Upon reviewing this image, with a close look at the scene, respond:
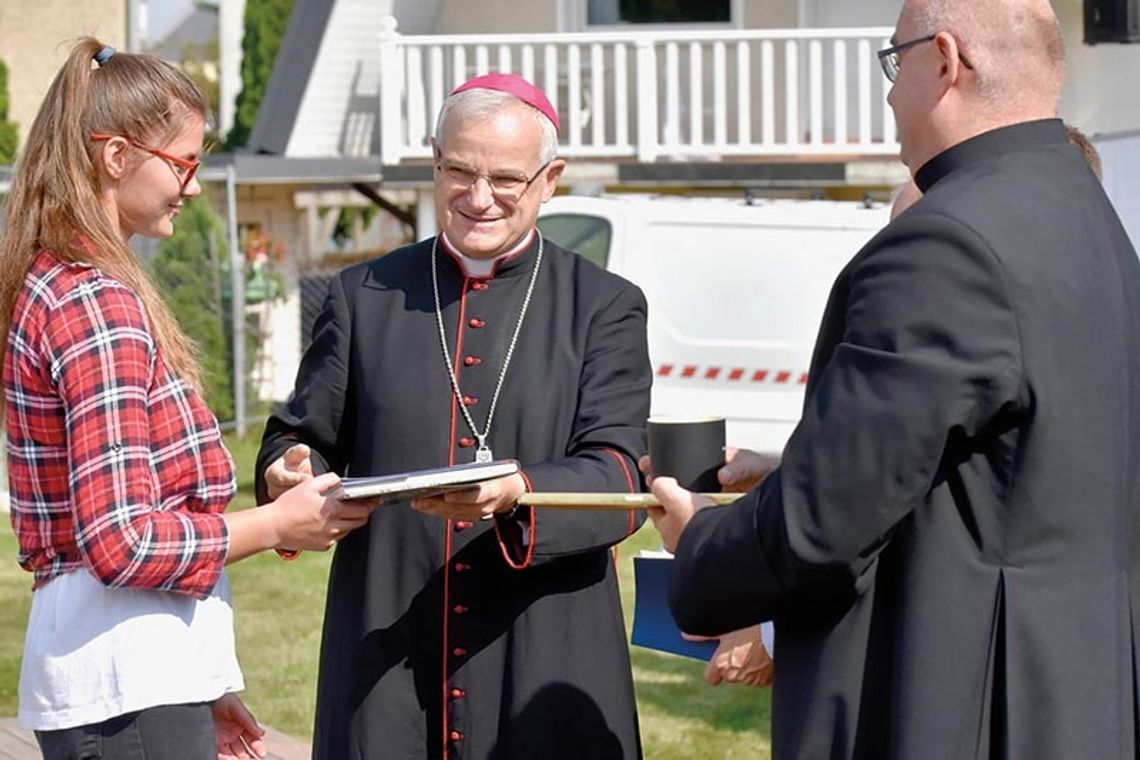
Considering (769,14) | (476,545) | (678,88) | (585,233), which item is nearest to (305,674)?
(585,233)

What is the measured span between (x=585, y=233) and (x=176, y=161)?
8021 millimetres

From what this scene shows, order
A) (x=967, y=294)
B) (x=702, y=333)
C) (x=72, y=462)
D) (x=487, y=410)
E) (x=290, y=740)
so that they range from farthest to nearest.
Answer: (x=702, y=333)
(x=290, y=740)
(x=487, y=410)
(x=72, y=462)
(x=967, y=294)

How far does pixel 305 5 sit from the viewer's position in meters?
19.0

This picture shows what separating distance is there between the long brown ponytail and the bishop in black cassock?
65 centimetres

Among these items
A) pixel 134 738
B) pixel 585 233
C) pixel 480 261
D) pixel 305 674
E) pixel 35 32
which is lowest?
pixel 305 674

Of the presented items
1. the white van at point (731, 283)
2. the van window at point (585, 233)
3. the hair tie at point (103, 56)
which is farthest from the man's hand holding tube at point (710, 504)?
the van window at point (585, 233)

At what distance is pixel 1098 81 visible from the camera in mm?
16750

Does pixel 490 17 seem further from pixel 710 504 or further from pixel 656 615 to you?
pixel 710 504

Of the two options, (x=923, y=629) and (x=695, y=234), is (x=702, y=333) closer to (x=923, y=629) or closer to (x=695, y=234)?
(x=695, y=234)

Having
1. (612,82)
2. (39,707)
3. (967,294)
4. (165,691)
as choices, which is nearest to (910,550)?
(967,294)

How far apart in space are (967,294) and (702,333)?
8582 millimetres

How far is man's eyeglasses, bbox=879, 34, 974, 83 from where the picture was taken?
254cm

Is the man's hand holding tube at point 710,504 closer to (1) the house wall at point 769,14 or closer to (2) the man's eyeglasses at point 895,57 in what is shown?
(2) the man's eyeglasses at point 895,57

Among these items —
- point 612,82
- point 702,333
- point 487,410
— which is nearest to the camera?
point 487,410
